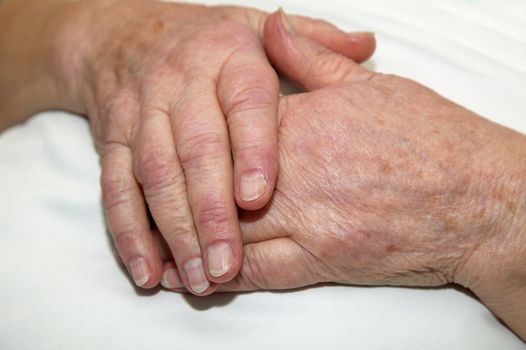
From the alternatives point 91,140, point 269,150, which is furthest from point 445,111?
point 91,140

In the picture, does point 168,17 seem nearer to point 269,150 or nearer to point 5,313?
point 269,150

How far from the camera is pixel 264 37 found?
0.94 metres

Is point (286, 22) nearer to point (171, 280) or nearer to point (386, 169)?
point (386, 169)

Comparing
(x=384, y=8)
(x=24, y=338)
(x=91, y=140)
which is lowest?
(x=24, y=338)

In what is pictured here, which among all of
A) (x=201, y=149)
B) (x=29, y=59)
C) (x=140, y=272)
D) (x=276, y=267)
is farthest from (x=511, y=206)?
(x=29, y=59)

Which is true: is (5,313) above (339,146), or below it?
below

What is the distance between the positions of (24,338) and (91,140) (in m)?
0.42

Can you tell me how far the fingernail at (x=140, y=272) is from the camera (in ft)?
2.59

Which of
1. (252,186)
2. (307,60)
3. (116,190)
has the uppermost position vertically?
(307,60)

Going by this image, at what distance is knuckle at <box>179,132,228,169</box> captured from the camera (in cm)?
77

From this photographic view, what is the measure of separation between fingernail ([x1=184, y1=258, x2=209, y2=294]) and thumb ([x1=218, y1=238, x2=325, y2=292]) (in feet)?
0.16

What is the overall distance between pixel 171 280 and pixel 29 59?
0.70 m

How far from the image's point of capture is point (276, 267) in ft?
2.56

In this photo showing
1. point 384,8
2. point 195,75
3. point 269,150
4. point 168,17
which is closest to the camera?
point 269,150
